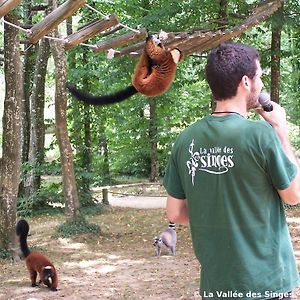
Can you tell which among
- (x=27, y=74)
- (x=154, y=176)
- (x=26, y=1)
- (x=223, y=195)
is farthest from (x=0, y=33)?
A: (x=223, y=195)

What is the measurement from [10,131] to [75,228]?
9.02 feet

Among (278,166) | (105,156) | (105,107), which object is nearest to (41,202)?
(105,107)

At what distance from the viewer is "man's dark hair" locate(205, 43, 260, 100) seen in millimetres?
1680

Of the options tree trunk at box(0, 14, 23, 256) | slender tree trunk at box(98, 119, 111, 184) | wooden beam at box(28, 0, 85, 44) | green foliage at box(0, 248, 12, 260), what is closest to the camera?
wooden beam at box(28, 0, 85, 44)

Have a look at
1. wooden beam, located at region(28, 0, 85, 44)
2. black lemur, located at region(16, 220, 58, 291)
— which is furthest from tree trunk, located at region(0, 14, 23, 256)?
wooden beam, located at region(28, 0, 85, 44)

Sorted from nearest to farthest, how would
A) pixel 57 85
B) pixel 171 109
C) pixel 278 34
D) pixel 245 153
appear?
pixel 245 153
pixel 57 85
pixel 278 34
pixel 171 109

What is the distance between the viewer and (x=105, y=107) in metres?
14.3

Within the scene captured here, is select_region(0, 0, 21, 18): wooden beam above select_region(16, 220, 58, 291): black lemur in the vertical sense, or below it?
above

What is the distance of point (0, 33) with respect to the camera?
52.0 ft

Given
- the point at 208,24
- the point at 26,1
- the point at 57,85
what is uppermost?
the point at 26,1

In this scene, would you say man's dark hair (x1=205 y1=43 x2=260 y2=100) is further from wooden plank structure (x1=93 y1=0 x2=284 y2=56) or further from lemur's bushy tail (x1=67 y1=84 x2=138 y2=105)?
lemur's bushy tail (x1=67 y1=84 x2=138 y2=105)

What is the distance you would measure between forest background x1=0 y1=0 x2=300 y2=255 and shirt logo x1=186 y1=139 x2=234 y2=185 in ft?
13.8

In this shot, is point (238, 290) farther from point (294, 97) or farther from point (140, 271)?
point (294, 97)

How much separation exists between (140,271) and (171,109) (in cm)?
1028
